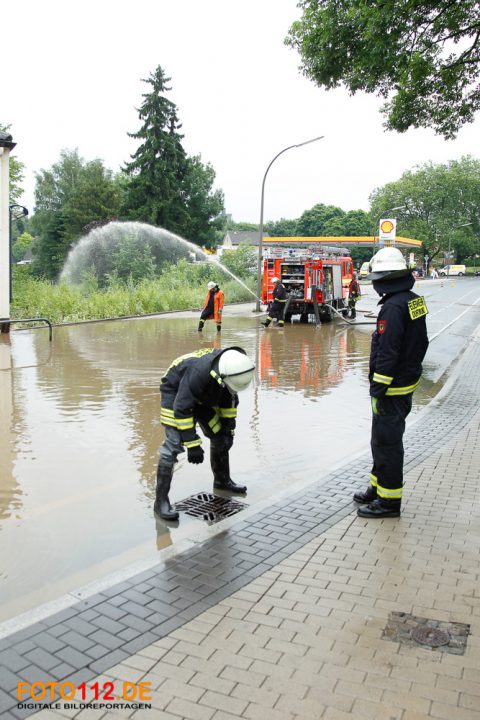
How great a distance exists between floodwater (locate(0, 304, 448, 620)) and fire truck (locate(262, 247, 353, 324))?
21.5ft

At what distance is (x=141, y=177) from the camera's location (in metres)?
49.7

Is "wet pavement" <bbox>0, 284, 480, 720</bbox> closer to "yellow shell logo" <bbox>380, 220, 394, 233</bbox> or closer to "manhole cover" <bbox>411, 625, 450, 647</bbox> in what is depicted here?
"manhole cover" <bbox>411, 625, 450, 647</bbox>

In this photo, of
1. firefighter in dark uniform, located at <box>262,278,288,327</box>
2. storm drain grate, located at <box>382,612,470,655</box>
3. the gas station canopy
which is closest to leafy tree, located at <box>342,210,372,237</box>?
the gas station canopy

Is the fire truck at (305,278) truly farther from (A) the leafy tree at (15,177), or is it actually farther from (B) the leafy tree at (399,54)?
(A) the leafy tree at (15,177)

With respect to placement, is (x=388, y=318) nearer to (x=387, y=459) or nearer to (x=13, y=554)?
(x=387, y=459)

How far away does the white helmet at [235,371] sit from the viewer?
4.78m

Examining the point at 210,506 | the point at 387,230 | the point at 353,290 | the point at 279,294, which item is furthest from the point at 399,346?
the point at 353,290

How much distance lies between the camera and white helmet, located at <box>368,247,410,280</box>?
5.09 metres

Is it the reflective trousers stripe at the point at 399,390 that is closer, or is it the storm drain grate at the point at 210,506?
the reflective trousers stripe at the point at 399,390

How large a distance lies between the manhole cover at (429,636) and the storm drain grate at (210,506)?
199cm

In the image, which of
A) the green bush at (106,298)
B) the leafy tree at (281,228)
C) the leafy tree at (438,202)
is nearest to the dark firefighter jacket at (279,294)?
the green bush at (106,298)

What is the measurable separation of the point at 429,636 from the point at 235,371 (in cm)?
218

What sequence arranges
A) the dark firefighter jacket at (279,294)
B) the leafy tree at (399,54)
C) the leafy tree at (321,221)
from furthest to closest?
1. the leafy tree at (321,221)
2. the dark firefighter jacket at (279,294)
3. the leafy tree at (399,54)

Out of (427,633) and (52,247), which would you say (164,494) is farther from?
(52,247)
